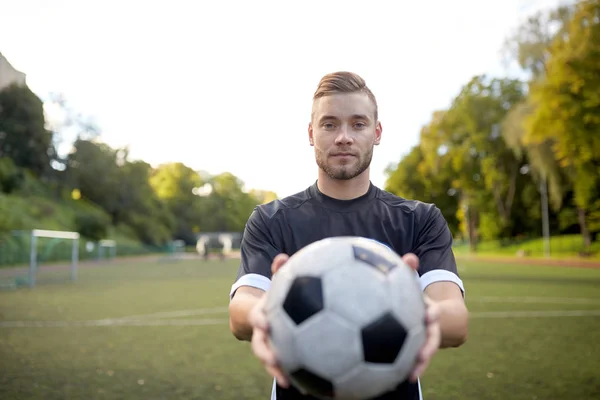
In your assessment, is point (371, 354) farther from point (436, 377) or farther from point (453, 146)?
point (453, 146)

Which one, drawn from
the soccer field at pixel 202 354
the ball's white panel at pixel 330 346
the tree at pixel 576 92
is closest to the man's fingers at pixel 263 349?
the ball's white panel at pixel 330 346

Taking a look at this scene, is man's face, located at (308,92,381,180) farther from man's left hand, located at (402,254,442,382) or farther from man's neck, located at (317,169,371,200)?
man's left hand, located at (402,254,442,382)

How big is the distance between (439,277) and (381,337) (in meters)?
0.63

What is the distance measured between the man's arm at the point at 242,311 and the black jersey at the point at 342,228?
0.43ft

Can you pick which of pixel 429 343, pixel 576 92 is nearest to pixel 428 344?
pixel 429 343

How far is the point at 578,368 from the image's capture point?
19.8 feet

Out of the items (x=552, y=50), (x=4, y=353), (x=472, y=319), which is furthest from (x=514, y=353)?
(x=552, y=50)

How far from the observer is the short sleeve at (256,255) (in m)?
2.11

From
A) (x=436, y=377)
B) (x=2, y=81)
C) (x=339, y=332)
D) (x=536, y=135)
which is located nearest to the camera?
(x=339, y=332)

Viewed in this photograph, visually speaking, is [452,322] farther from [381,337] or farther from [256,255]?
[256,255]

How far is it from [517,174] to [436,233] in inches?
1979

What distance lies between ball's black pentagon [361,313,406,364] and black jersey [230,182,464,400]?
670mm

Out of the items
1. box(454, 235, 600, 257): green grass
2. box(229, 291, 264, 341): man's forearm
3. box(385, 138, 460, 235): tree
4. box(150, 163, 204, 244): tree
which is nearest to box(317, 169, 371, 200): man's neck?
box(229, 291, 264, 341): man's forearm

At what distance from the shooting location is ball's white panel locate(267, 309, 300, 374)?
1513 mm
